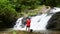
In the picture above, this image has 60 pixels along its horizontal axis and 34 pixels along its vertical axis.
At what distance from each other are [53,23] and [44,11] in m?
9.14

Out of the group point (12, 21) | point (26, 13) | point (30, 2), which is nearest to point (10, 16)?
point (12, 21)

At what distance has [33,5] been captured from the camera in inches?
1913

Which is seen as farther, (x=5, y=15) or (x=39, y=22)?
(x=5, y=15)

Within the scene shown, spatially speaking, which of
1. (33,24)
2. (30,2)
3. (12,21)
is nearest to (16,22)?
(12,21)

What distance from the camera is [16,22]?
133 feet

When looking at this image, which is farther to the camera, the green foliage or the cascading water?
the green foliage

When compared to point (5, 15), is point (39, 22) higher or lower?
lower

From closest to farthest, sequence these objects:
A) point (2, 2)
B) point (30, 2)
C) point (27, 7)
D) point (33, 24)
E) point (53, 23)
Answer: point (53, 23) → point (33, 24) → point (2, 2) → point (27, 7) → point (30, 2)

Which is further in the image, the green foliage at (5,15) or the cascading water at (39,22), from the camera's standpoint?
the green foliage at (5,15)

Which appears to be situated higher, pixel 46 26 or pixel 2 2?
pixel 2 2

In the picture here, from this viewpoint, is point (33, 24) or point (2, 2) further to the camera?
point (2, 2)

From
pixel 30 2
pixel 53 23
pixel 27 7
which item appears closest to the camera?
pixel 53 23

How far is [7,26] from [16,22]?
6.36 feet

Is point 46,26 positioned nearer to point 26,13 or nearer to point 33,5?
point 26,13
